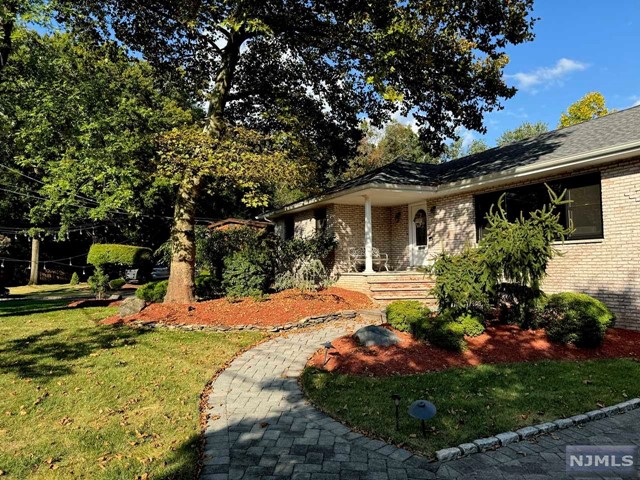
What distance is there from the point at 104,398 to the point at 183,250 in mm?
6711

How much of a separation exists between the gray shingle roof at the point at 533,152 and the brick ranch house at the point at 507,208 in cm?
6

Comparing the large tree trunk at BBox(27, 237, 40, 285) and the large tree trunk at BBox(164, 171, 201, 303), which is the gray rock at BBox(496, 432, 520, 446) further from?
the large tree trunk at BBox(27, 237, 40, 285)

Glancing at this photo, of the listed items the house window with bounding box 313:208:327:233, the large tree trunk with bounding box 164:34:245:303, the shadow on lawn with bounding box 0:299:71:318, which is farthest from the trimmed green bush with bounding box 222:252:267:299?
the shadow on lawn with bounding box 0:299:71:318

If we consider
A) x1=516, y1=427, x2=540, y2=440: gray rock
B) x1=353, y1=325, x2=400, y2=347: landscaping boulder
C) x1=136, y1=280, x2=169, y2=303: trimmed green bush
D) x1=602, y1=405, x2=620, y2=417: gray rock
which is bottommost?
x1=602, y1=405, x2=620, y2=417: gray rock

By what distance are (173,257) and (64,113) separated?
17.6ft

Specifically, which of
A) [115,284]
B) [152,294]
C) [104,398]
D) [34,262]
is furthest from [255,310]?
[34,262]

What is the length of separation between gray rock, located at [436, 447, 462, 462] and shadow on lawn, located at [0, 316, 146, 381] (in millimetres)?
5434

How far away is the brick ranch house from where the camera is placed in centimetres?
781

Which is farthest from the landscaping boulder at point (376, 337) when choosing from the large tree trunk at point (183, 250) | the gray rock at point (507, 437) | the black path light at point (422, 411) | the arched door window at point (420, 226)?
the arched door window at point (420, 226)

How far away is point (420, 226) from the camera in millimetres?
13797

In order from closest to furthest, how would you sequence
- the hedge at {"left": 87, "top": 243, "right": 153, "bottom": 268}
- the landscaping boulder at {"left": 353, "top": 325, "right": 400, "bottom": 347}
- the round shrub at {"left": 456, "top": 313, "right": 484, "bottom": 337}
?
the landscaping boulder at {"left": 353, "top": 325, "right": 400, "bottom": 347} → the round shrub at {"left": 456, "top": 313, "right": 484, "bottom": 337} → the hedge at {"left": 87, "top": 243, "right": 153, "bottom": 268}

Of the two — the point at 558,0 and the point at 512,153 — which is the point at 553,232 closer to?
the point at 512,153

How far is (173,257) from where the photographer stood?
11102 mm

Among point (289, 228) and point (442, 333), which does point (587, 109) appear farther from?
point (442, 333)
